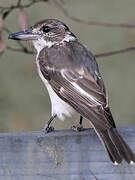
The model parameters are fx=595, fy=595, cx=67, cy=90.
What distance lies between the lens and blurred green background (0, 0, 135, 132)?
9234 mm

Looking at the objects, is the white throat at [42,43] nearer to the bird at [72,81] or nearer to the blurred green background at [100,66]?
the bird at [72,81]

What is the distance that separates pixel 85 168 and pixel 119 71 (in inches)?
292

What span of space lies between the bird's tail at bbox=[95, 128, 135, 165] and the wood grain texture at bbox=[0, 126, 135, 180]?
5 cm

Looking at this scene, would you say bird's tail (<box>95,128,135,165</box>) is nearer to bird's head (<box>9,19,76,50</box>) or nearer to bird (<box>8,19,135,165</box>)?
bird (<box>8,19,135,165</box>)

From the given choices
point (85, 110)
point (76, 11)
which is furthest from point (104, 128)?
point (76, 11)

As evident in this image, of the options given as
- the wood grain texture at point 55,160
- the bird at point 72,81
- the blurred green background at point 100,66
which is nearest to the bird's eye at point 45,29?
the bird at point 72,81

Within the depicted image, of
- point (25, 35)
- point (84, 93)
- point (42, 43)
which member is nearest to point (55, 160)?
point (84, 93)

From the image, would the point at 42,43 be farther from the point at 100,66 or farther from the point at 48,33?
the point at 100,66

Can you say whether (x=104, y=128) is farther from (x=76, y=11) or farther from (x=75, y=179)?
(x=76, y=11)

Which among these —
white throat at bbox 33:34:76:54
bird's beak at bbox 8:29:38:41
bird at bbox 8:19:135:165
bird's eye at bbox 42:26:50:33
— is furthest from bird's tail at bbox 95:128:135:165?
bird's eye at bbox 42:26:50:33

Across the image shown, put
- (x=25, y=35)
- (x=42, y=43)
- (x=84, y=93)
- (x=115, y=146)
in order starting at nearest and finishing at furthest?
(x=115, y=146) < (x=84, y=93) < (x=25, y=35) < (x=42, y=43)

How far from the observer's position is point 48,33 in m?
5.27

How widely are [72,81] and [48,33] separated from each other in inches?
33.2

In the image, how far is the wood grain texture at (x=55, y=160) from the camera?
3.56m
